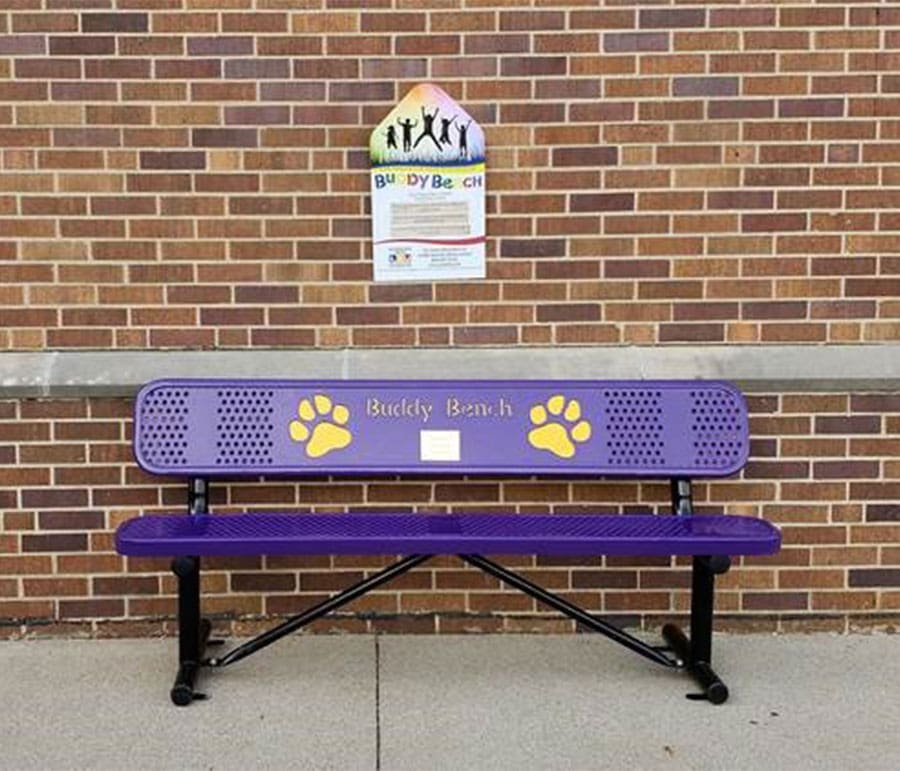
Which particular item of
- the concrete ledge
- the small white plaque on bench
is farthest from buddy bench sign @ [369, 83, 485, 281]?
the small white plaque on bench

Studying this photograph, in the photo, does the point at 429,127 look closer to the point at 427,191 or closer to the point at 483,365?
the point at 427,191

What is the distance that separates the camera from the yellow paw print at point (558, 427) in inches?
157

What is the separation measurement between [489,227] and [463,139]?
1.06 feet

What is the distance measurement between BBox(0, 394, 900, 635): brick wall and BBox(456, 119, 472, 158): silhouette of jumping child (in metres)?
1.17

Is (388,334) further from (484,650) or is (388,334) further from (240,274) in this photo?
(484,650)

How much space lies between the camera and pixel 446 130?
4.09m

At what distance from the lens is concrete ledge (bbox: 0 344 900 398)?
13.5 ft

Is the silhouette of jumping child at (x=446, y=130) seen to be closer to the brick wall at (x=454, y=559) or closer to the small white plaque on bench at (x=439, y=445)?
the small white plaque on bench at (x=439, y=445)

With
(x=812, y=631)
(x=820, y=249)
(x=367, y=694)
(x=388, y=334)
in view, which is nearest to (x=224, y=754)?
(x=367, y=694)

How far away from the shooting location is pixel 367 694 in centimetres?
376

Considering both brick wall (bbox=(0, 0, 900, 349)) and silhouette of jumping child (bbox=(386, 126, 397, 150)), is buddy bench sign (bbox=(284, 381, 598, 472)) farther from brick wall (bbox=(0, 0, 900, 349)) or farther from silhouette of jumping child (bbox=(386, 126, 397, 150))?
silhouette of jumping child (bbox=(386, 126, 397, 150))

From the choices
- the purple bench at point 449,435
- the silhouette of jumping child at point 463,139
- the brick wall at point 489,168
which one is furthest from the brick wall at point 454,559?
the silhouette of jumping child at point 463,139

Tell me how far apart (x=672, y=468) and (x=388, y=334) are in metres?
1.11

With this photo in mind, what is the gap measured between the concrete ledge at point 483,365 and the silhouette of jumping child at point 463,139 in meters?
0.70
